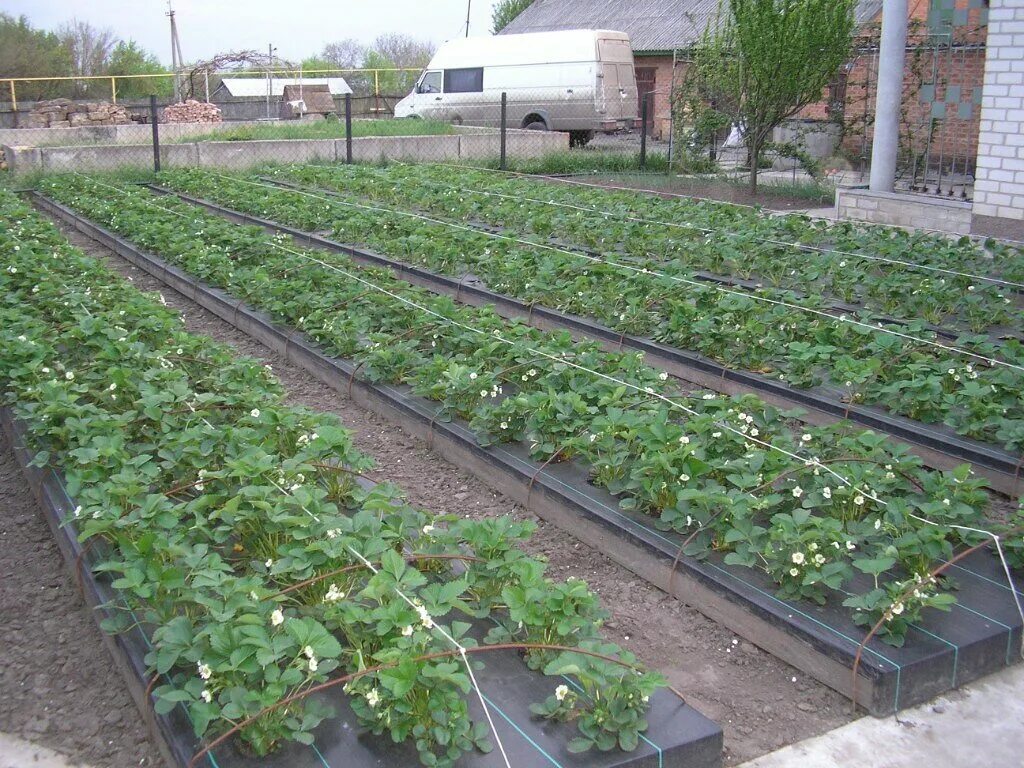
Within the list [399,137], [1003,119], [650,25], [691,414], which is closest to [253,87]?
[650,25]

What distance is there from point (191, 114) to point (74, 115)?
287 cm

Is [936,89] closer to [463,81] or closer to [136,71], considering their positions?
[463,81]

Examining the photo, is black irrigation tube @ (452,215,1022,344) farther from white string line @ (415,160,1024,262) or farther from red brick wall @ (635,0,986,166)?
red brick wall @ (635,0,986,166)

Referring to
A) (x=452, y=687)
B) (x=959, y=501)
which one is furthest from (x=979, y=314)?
→ (x=452, y=687)

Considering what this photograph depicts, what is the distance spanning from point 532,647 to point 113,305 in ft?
14.3

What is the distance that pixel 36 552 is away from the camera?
→ 414 centimetres

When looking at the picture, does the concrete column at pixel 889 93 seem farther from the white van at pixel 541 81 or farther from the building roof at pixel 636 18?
the building roof at pixel 636 18

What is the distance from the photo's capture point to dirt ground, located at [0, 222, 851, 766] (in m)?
3.03

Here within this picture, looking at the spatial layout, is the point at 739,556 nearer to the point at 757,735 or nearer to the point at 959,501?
the point at 757,735

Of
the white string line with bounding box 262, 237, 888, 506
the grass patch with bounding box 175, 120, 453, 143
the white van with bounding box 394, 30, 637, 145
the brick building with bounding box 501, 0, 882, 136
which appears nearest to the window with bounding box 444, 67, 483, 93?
the white van with bounding box 394, 30, 637, 145

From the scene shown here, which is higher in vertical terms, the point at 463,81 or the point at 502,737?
the point at 463,81

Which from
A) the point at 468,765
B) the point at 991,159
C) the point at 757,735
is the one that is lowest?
the point at 757,735

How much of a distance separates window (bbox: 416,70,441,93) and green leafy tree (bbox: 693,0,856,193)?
10205 mm

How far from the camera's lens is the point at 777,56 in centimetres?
1308
